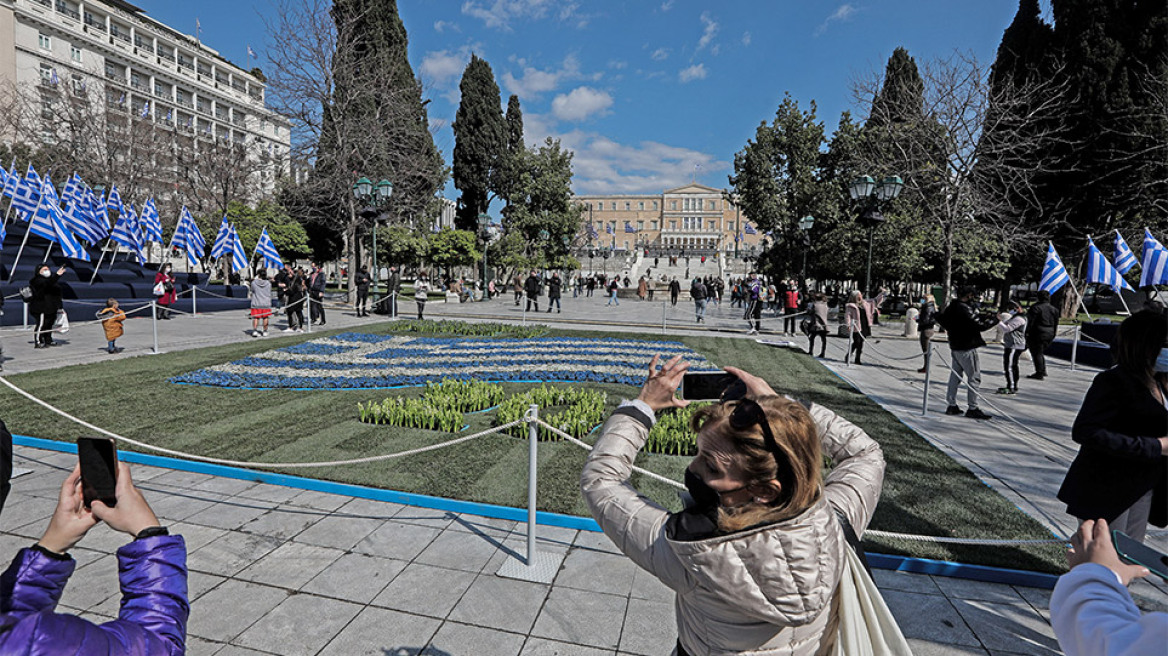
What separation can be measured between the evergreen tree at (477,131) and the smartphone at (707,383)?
44.3 metres

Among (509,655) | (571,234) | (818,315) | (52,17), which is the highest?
(52,17)

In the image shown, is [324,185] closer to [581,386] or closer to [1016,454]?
[581,386]

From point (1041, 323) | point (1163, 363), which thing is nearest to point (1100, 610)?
point (1163, 363)

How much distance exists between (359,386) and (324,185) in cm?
2173

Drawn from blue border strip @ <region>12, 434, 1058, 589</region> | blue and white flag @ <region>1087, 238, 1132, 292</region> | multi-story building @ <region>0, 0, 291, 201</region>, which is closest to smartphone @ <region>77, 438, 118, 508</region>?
blue border strip @ <region>12, 434, 1058, 589</region>

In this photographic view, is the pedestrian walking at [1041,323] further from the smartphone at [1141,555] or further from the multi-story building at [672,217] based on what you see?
the multi-story building at [672,217]

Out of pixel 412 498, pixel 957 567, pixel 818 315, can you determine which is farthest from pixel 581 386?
pixel 818 315

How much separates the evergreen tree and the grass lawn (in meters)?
35.7

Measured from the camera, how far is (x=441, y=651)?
3.04 meters

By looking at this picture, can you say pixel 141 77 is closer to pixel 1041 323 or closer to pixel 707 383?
pixel 1041 323

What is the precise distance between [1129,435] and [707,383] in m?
2.71

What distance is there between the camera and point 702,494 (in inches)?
55.4

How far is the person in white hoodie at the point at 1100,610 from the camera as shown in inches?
40.0

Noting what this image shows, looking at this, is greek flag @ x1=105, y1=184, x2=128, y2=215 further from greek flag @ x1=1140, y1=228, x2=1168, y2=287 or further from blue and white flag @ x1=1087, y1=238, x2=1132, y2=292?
greek flag @ x1=1140, y1=228, x2=1168, y2=287
